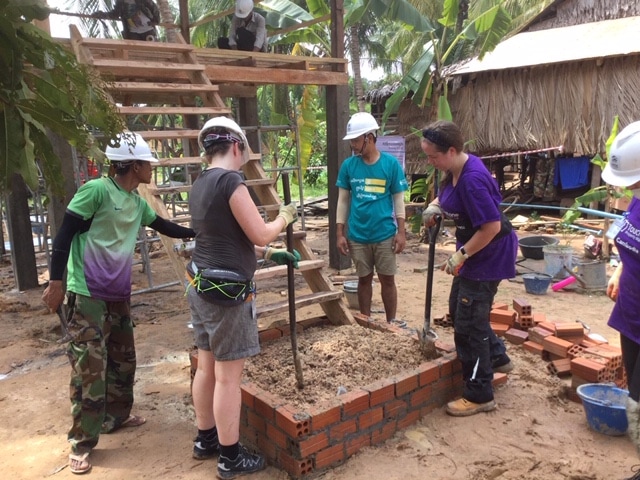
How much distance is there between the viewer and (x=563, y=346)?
4090 mm

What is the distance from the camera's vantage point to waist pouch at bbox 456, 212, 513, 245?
333 centimetres

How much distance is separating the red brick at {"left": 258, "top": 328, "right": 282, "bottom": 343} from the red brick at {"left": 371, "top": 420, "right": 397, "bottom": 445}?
127cm

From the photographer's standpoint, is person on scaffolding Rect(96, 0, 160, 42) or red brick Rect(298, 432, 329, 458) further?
person on scaffolding Rect(96, 0, 160, 42)

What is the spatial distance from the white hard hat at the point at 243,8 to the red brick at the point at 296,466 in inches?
253

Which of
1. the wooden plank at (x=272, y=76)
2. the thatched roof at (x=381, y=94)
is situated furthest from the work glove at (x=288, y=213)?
the thatched roof at (x=381, y=94)

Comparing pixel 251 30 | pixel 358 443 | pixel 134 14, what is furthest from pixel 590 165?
pixel 358 443

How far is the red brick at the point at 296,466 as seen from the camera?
281 centimetres

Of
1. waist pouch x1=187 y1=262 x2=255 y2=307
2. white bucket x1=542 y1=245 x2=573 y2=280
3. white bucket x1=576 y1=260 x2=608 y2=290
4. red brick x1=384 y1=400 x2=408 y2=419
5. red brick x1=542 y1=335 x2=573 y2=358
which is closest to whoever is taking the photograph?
waist pouch x1=187 y1=262 x2=255 y2=307

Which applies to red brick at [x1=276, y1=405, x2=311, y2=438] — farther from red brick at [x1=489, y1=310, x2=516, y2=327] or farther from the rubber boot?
red brick at [x1=489, y1=310, x2=516, y2=327]

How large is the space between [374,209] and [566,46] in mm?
9789

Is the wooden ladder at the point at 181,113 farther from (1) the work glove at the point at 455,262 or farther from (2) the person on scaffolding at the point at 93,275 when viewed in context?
(1) the work glove at the point at 455,262

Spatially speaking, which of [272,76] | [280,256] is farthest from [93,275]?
[272,76]

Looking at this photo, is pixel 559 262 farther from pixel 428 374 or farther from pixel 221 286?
pixel 221 286

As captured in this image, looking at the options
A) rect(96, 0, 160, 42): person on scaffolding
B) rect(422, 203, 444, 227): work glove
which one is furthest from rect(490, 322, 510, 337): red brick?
rect(96, 0, 160, 42): person on scaffolding
